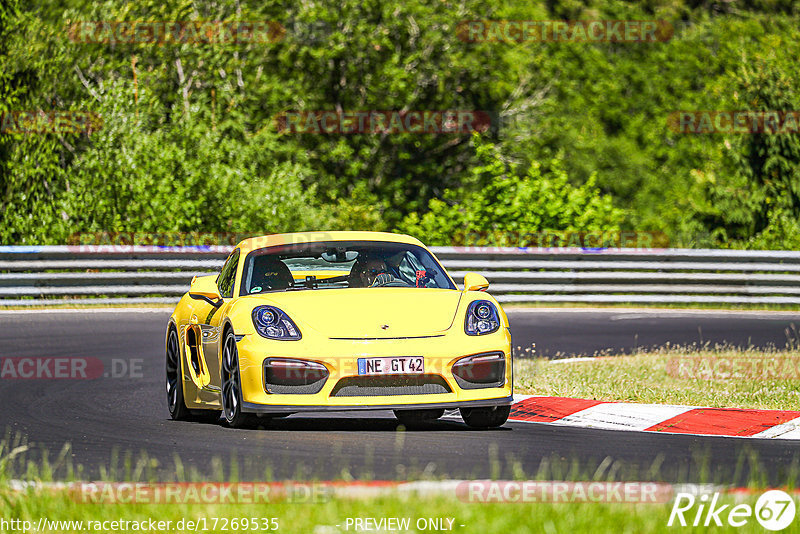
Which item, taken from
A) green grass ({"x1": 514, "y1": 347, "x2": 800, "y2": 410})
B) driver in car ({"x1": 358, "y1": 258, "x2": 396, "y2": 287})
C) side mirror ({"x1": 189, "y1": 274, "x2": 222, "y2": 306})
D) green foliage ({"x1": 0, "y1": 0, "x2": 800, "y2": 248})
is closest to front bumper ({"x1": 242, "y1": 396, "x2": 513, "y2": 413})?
side mirror ({"x1": 189, "y1": 274, "x2": 222, "y2": 306})

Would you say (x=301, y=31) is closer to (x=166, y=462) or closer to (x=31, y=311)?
(x=31, y=311)

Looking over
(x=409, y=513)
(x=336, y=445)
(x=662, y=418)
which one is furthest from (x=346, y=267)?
(x=409, y=513)

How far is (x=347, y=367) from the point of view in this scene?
8.25 metres

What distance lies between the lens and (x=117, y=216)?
2361 cm

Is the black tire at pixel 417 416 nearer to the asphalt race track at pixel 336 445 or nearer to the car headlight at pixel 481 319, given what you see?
the asphalt race track at pixel 336 445

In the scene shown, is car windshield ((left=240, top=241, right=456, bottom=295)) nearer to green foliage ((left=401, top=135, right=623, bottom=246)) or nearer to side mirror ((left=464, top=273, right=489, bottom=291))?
side mirror ((left=464, top=273, right=489, bottom=291))

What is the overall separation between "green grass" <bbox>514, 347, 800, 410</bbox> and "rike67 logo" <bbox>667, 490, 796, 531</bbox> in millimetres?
4503

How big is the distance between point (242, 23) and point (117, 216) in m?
10.9

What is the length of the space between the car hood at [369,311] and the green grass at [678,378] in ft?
7.59

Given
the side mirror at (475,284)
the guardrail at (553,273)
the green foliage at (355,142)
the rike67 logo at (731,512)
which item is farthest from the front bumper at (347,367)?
the green foliage at (355,142)

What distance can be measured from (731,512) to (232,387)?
394 cm

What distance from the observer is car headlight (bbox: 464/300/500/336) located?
8.63 metres

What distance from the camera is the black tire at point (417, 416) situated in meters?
9.55

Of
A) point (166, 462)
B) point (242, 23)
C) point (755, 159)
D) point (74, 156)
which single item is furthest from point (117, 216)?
point (166, 462)
